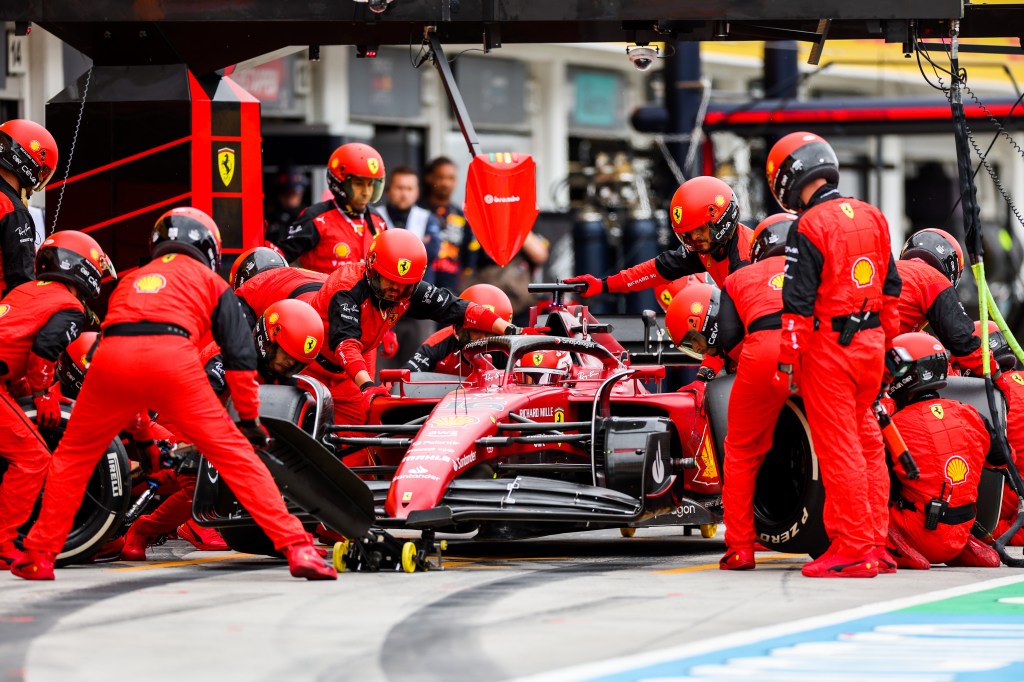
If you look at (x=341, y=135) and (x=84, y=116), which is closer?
(x=84, y=116)

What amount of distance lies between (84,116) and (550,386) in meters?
4.49

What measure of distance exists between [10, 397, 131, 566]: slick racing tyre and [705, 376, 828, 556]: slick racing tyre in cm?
306

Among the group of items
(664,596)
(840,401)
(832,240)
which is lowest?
(664,596)

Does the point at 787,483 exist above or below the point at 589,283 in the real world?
below

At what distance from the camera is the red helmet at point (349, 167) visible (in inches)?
528

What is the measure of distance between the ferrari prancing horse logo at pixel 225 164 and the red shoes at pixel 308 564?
5224 mm

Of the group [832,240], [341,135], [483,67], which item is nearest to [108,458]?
[832,240]

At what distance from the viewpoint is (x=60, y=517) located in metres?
9.02

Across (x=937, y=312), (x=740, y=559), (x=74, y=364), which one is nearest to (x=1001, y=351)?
(x=937, y=312)

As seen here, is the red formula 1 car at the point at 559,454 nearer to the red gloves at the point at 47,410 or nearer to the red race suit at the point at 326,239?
the red gloves at the point at 47,410

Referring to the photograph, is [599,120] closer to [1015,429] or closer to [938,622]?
[1015,429]

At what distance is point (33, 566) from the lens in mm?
8961

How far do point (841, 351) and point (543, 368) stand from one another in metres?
2.68

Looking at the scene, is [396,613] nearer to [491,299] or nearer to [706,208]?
[706,208]
